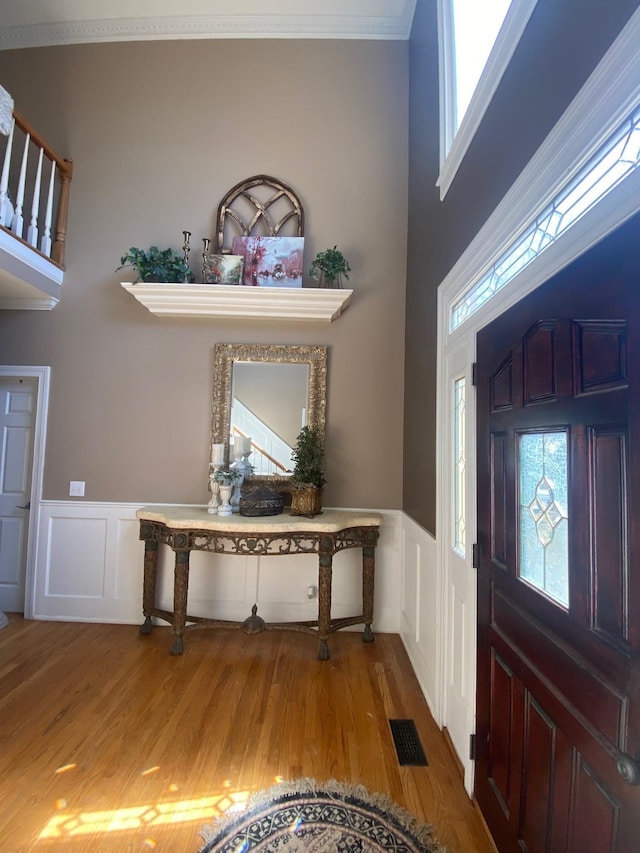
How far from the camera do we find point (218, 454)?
293 cm

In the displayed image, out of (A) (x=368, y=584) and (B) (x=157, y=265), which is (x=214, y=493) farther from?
(B) (x=157, y=265)

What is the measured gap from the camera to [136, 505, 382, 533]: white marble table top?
8.48ft

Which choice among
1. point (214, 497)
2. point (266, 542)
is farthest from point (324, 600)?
point (214, 497)

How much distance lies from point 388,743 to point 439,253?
265 cm

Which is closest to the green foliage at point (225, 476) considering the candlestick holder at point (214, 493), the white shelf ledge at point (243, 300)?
the candlestick holder at point (214, 493)

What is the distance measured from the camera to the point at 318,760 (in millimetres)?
1749

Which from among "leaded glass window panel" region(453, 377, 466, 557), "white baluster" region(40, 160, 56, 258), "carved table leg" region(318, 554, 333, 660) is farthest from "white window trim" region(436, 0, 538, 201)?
"white baluster" region(40, 160, 56, 258)

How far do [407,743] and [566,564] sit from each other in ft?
4.84

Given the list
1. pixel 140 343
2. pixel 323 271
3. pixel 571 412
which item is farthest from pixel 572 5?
pixel 140 343

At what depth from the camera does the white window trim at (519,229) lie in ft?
2.74

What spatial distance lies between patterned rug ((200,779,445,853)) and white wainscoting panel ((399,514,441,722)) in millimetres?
638

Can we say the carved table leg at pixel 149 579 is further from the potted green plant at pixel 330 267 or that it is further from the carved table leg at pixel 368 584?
the potted green plant at pixel 330 267

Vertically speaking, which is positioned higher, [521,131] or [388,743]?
[521,131]

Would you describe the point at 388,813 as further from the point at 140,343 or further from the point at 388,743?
the point at 140,343
